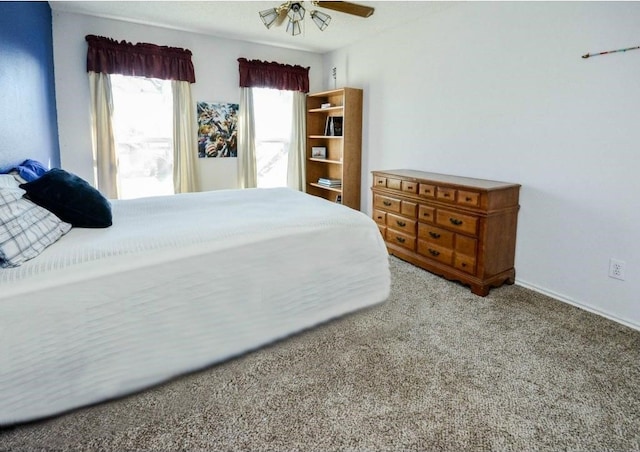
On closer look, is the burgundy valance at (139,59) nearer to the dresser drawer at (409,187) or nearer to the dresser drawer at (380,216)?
the dresser drawer at (380,216)

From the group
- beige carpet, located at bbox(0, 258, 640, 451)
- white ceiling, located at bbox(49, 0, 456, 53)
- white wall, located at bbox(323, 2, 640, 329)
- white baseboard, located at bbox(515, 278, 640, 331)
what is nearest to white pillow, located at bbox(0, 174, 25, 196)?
beige carpet, located at bbox(0, 258, 640, 451)

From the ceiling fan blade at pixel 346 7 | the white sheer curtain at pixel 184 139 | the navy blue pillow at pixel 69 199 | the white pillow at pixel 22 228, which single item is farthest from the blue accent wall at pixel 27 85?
the ceiling fan blade at pixel 346 7

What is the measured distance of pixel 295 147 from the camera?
530cm

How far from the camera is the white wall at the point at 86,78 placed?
384 centimetres

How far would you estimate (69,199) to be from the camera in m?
1.95

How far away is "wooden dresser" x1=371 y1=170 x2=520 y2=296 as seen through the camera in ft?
9.34

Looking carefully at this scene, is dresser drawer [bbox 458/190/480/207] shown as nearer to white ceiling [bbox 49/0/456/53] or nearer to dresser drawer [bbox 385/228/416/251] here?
dresser drawer [bbox 385/228/416/251]

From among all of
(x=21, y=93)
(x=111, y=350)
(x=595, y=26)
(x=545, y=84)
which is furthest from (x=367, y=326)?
(x=21, y=93)

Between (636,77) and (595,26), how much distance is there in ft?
1.50

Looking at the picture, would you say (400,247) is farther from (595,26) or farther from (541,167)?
(595,26)

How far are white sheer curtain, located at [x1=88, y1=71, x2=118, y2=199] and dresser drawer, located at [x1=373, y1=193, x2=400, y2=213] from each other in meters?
2.88

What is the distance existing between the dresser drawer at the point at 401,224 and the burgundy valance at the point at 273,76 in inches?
98.0

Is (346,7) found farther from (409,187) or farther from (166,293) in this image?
(166,293)

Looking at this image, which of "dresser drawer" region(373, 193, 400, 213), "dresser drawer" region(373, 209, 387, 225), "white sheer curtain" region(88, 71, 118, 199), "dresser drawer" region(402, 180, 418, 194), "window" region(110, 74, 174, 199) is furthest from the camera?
"window" region(110, 74, 174, 199)
